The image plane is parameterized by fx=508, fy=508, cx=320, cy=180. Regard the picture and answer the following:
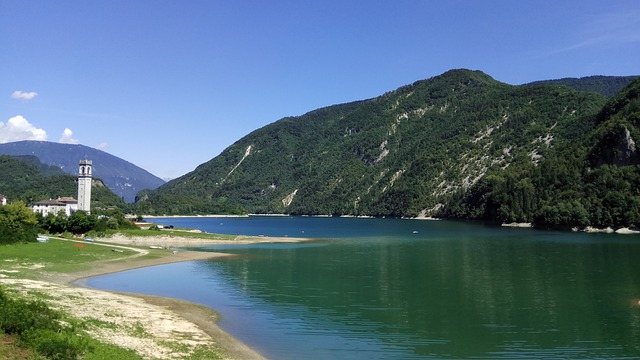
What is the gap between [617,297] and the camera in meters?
42.6

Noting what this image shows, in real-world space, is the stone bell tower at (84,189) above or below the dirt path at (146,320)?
above

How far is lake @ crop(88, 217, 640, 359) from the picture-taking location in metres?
28.5

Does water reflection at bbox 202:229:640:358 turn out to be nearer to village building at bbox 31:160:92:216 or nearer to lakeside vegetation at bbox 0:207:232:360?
lakeside vegetation at bbox 0:207:232:360

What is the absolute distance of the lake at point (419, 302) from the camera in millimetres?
28466

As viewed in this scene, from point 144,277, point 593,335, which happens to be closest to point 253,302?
point 144,277

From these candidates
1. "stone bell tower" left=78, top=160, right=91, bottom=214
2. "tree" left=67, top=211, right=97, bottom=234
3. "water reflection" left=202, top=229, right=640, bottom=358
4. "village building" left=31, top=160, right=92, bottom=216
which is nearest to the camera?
"water reflection" left=202, top=229, right=640, bottom=358

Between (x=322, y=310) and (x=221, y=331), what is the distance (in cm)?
966

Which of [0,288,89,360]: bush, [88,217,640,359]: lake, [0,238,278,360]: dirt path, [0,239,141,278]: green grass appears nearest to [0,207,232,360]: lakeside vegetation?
[0,288,89,360]: bush

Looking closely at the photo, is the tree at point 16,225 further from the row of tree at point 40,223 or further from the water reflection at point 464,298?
the water reflection at point 464,298

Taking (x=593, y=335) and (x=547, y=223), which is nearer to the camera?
(x=593, y=335)

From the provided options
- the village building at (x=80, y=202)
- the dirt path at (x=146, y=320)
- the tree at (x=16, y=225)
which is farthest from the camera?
the village building at (x=80, y=202)

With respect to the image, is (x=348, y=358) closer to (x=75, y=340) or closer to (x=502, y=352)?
(x=502, y=352)

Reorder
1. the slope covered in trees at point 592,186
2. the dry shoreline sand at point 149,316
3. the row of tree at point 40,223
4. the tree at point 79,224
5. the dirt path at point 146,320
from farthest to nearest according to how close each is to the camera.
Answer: the slope covered in trees at point 592,186
the tree at point 79,224
the row of tree at point 40,223
the dry shoreline sand at point 149,316
the dirt path at point 146,320

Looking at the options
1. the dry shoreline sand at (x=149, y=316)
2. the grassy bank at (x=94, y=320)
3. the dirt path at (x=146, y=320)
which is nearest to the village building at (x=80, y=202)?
the grassy bank at (x=94, y=320)
